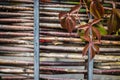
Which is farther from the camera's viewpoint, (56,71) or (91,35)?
(56,71)

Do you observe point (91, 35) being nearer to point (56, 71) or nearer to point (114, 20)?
point (114, 20)

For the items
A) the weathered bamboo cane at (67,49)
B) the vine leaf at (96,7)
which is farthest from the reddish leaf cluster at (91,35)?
the weathered bamboo cane at (67,49)

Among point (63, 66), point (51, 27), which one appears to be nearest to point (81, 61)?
point (63, 66)

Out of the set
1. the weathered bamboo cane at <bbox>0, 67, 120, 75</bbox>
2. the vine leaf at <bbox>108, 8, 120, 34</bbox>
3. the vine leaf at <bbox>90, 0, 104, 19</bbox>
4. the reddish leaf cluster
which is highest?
the vine leaf at <bbox>90, 0, 104, 19</bbox>

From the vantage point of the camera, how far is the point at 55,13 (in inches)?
43.5

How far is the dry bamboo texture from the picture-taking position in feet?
3.60

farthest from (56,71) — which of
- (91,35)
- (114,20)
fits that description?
(114,20)

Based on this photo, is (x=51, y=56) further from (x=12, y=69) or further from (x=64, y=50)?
(x=12, y=69)

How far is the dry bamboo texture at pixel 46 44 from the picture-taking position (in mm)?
1099

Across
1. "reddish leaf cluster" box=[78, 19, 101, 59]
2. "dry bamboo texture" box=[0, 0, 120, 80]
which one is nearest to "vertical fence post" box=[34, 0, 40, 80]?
"dry bamboo texture" box=[0, 0, 120, 80]

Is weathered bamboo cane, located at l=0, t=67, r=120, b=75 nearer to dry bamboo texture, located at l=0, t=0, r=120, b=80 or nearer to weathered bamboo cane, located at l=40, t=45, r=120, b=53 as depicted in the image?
dry bamboo texture, located at l=0, t=0, r=120, b=80

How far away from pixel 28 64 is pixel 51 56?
4.9 inches

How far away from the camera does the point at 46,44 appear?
1112 mm

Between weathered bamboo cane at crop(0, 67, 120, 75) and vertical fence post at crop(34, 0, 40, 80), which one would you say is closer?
vertical fence post at crop(34, 0, 40, 80)
